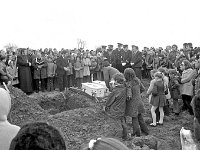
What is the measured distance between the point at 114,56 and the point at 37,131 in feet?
48.5

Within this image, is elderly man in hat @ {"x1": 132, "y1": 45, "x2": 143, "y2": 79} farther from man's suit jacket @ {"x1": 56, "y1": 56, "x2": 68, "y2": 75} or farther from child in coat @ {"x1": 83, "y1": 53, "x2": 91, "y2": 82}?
man's suit jacket @ {"x1": 56, "y1": 56, "x2": 68, "y2": 75}

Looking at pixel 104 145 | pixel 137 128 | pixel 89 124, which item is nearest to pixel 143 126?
pixel 137 128

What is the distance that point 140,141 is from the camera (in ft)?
23.4

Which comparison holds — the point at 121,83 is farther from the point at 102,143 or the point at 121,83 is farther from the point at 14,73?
the point at 14,73

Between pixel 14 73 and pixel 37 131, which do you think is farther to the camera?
pixel 14 73

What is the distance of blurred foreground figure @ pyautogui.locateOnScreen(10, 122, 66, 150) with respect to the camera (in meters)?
2.22

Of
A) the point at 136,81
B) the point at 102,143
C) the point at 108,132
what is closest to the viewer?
the point at 102,143

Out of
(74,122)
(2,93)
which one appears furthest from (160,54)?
(2,93)

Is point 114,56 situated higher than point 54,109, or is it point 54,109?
point 114,56

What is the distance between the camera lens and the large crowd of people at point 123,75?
24.7 feet

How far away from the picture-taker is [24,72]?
1401cm

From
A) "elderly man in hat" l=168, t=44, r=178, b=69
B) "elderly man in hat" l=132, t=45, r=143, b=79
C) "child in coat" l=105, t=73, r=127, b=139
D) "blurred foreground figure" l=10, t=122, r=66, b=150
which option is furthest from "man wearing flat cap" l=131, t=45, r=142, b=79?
"blurred foreground figure" l=10, t=122, r=66, b=150

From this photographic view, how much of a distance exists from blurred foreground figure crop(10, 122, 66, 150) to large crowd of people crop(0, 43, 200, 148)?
3.45m

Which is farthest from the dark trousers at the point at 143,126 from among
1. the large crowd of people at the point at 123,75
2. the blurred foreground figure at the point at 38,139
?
the blurred foreground figure at the point at 38,139
